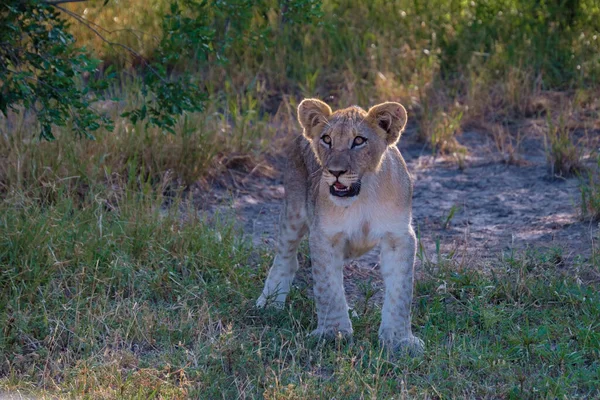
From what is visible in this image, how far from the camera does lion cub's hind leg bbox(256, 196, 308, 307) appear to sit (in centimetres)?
495

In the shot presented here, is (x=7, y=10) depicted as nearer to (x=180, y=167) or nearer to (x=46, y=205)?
(x=46, y=205)

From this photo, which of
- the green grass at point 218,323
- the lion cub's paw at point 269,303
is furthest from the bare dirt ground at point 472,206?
the lion cub's paw at point 269,303

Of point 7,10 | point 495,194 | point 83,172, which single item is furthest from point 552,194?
point 7,10

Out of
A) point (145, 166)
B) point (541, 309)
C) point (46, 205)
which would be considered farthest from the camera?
point (145, 166)

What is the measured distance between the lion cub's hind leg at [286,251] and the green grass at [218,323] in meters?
0.10

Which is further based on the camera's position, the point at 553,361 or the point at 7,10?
the point at 7,10

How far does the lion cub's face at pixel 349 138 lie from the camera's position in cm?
408

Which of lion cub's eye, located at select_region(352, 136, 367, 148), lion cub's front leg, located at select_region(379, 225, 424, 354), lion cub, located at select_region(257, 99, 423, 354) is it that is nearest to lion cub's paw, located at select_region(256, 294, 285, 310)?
lion cub, located at select_region(257, 99, 423, 354)

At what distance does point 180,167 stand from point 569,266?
2.75 m

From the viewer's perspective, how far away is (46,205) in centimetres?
584

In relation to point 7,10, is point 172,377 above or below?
below

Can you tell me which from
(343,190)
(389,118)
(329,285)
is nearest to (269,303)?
(329,285)

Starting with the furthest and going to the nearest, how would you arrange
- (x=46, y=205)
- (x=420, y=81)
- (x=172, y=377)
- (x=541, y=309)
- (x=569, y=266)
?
(x=420, y=81)
(x=46, y=205)
(x=569, y=266)
(x=541, y=309)
(x=172, y=377)

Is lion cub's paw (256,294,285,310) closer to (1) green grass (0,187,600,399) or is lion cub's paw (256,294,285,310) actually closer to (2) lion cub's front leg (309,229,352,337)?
(1) green grass (0,187,600,399)
